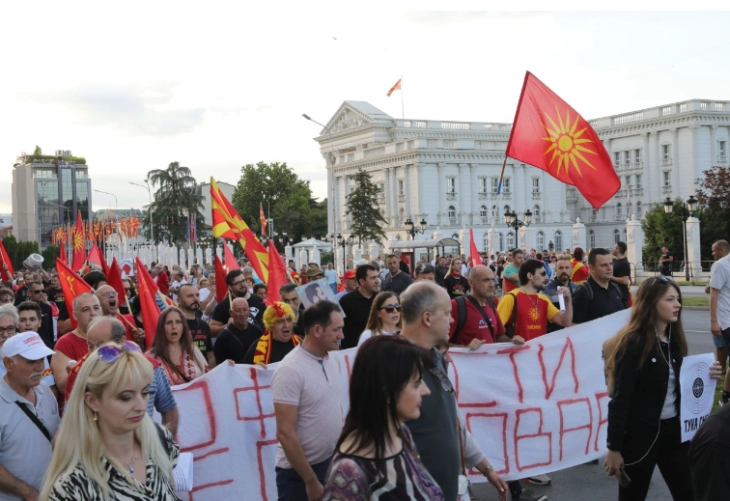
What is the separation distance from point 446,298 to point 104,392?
1813 mm

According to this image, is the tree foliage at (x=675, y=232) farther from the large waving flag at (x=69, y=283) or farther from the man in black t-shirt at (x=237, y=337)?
the man in black t-shirt at (x=237, y=337)

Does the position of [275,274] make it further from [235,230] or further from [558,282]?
[558,282]

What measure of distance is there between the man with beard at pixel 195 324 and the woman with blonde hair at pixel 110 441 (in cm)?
461

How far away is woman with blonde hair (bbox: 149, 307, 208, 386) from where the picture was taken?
252 inches

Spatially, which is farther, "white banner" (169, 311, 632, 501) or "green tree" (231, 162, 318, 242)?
"green tree" (231, 162, 318, 242)

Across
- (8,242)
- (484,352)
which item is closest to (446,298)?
(484,352)

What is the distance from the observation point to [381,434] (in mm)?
3059

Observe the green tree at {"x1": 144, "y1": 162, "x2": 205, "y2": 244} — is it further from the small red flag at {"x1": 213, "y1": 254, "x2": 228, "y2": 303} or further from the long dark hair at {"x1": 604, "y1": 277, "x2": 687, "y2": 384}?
the long dark hair at {"x1": 604, "y1": 277, "x2": 687, "y2": 384}

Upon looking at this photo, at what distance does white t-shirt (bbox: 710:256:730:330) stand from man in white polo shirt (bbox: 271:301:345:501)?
567 centimetres

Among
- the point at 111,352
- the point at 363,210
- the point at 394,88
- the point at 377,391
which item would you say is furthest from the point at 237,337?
the point at 394,88

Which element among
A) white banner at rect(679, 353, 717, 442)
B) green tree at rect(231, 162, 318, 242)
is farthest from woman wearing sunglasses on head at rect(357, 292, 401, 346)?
green tree at rect(231, 162, 318, 242)

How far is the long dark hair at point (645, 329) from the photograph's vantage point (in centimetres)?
517

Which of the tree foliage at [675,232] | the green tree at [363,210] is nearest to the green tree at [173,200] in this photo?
the green tree at [363,210]

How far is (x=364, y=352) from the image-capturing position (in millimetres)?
3168
